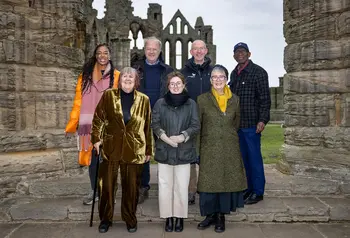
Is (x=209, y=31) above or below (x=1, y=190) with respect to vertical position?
above

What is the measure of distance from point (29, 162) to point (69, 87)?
1319 mm

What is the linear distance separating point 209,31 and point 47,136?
1884 inches

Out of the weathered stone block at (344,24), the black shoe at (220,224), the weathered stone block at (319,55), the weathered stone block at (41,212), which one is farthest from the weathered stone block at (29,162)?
the weathered stone block at (344,24)

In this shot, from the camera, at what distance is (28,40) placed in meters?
5.22

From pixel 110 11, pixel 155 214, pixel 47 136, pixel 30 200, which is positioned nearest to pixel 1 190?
pixel 30 200

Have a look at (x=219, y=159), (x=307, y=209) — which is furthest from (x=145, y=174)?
(x=307, y=209)

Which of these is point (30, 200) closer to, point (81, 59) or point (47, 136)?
point (47, 136)

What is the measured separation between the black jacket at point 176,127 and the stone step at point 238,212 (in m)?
0.92

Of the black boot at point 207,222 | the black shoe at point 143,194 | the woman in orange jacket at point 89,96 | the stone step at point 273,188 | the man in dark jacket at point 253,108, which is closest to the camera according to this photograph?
the black boot at point 207,222

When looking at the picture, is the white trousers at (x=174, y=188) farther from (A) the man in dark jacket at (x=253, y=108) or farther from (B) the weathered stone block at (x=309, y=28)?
(B) the weathered stone block at (x=309, y=28)

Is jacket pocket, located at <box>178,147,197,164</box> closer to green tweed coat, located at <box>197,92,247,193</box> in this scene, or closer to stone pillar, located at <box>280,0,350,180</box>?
green tweed coat, located at <box>197,92,247,193</box>

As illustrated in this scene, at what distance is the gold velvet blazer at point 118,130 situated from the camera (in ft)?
12.6

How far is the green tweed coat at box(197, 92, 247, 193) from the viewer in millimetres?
3875

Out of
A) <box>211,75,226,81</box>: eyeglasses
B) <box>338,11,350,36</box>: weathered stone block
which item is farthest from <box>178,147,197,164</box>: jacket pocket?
<box>338,11,350,36</box>: weathered stone block
